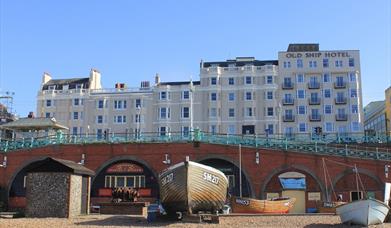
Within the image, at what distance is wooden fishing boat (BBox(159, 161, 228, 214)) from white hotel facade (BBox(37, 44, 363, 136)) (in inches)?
1905

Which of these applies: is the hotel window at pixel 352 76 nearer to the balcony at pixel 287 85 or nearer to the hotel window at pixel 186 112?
the balcony at pixel 287 85

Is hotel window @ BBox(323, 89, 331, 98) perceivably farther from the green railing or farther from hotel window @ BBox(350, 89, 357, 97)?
the green railing

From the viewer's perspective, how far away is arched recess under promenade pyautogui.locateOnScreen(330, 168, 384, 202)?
39594mm

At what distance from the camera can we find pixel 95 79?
268 feet

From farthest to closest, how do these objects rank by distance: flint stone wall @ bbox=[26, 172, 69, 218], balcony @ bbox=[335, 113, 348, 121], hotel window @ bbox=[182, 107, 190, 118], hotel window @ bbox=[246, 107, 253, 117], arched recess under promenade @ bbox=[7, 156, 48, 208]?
hotel window @ bbox=[182, 107, 190, 118]
hotel window @ bbox=[246, 107, 253, 117]
balcony @ bbox=[335, 113, 348, 121]
arched recess under promenade @ bbox=[7, 156, 48, 208]
flint stone wall @ bbox=[26, 172, 69, 218]

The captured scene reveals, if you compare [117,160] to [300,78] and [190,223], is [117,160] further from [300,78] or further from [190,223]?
[300,78]

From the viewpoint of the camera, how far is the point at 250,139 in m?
42.1

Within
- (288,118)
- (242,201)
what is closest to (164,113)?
(288,118)

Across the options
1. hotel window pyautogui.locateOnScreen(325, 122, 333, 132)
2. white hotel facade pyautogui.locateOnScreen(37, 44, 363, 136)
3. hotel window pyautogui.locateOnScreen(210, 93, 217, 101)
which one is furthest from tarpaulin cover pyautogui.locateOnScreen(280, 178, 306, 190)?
hotel window pyautogui.locateOnScreen(210, 93, 217, 101)

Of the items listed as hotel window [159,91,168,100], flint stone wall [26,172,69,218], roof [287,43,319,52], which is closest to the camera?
flint stone wall [26,172,69,218]

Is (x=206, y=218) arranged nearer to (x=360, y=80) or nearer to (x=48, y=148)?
(x=48, y=148)

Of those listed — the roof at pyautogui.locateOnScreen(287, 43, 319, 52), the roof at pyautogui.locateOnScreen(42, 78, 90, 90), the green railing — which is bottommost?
the green railing

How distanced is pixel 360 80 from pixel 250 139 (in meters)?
38.5

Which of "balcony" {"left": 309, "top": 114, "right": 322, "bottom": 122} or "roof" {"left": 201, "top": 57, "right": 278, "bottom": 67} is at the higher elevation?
"roof" {"left": 201, "top": 57, "right": 278, "bottom": 67}
